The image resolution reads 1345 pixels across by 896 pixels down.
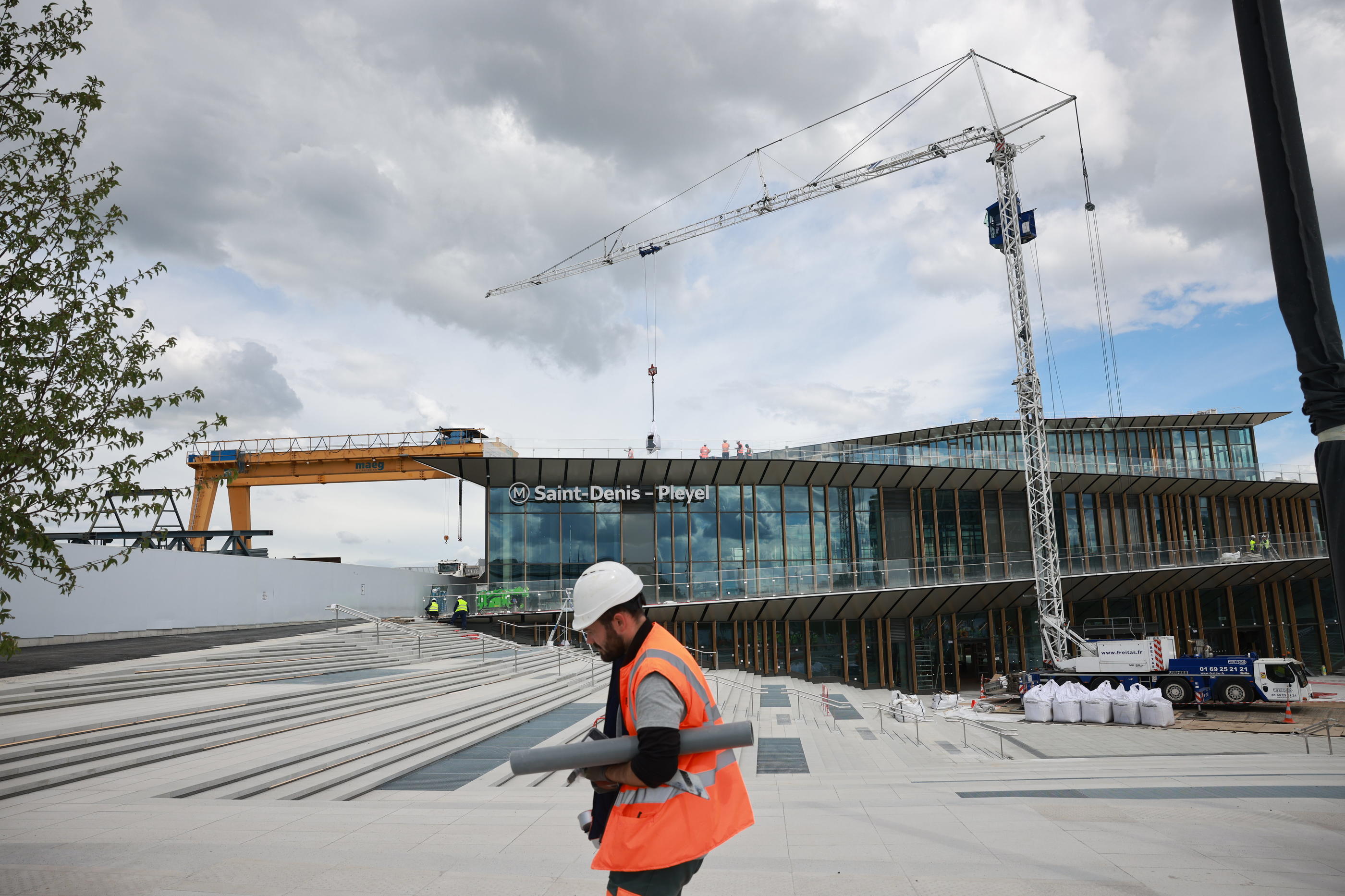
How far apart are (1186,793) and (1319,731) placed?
15395mm

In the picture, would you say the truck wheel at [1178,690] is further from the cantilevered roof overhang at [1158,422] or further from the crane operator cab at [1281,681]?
the cantilevered roof overhang at [1158,422]

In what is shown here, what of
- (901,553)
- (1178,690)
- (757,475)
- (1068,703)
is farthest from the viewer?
(901,553)

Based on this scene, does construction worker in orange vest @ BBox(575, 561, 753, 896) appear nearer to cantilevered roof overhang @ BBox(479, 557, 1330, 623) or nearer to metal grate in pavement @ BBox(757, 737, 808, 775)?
metal grate in pavement @ BBox(757, 737, 808, 775)

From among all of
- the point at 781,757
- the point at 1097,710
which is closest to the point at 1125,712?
the point at 1097,710

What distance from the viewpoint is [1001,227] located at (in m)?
36.8

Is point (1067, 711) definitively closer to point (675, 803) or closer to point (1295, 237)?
point (1295, 237)

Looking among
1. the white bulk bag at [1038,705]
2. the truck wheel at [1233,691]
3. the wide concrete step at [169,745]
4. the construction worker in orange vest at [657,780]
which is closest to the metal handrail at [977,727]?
the white bulk bag at [1038,705]

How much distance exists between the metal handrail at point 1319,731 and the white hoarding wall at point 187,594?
75.7 feet

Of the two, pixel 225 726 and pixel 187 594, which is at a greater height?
pixel 187 594

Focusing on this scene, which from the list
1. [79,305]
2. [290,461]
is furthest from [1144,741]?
[290,461]

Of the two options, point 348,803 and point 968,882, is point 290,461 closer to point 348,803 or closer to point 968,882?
point 348,803

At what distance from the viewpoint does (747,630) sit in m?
32.0

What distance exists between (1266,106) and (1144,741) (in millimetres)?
17351

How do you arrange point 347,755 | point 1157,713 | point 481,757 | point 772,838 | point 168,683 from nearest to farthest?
point 772,838 < point 347,755 < point 481,757 < point 168,683 < point 1157,713
